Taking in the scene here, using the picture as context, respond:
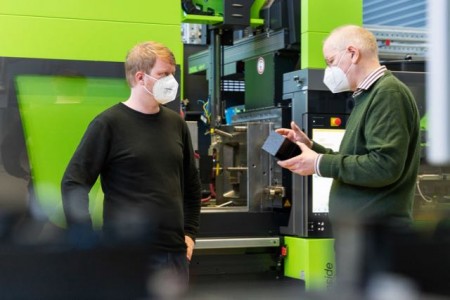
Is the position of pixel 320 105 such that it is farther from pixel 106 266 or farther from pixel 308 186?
pixel 106 266

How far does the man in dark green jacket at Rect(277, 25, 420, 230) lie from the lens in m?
2.72

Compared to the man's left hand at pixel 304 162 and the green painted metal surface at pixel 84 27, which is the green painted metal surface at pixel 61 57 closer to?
the green painted metal surface at pixel 84 27

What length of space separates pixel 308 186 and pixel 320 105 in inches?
19.2

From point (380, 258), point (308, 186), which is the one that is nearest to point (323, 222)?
point (308, 186)

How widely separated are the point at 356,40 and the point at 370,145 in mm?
454

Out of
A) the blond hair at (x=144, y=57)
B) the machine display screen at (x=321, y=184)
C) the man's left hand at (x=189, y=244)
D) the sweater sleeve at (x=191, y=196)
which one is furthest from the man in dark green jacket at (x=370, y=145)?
the machine display screen at (x=321, y=184)

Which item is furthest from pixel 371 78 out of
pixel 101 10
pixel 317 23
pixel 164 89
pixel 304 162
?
pixel 317 23

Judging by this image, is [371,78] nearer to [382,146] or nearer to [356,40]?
[356,40]

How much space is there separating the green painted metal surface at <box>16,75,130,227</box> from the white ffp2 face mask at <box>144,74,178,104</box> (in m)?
0.68

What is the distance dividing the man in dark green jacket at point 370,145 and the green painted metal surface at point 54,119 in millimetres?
1189

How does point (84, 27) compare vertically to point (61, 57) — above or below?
above

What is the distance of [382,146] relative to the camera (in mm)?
2699

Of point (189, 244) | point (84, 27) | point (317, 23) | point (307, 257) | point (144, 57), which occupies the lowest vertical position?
point (307, 257)

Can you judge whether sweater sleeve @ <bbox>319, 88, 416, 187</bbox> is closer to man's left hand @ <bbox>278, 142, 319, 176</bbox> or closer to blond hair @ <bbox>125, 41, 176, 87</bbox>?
man's left hand @ <bbox>278, 142, 319, 176</bbox>
